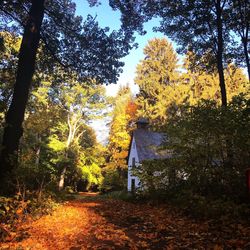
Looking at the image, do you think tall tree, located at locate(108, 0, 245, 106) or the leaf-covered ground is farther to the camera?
tall tree, located at locate(108, 0, 245, 106)

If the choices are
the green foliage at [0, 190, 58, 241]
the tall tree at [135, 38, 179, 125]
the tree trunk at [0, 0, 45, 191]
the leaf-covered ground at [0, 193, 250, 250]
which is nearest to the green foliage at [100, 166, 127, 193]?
the tall tree at [135, 38, 179, 125]

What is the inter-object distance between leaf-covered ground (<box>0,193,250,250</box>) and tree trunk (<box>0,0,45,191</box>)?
2404 mm

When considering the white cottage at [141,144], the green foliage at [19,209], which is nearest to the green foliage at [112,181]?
the white cottage at [141,144]

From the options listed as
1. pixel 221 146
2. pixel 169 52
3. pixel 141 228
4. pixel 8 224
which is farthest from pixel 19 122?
pixel 169 52

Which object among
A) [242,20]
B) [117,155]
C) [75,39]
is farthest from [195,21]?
[117,155]

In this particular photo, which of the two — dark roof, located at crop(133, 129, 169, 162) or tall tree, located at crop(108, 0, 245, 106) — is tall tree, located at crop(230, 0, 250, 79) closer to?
tall tree, located at crop(108, 0, 245, 106)

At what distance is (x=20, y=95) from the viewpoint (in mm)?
9828

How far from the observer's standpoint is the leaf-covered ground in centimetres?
537

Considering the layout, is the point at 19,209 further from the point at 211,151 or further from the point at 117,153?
the point at 117,153

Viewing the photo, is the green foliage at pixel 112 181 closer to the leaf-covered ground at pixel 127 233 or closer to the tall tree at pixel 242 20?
the tall tree at pixel 242 20

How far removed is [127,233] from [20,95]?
595 centimetres

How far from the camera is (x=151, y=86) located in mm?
38781

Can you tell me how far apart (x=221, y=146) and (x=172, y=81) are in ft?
99.8

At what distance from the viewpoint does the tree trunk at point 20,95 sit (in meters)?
9.11
